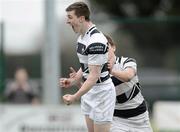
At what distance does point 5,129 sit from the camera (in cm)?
1541

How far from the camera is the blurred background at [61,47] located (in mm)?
17062

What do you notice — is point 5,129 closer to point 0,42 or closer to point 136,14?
point 0,42

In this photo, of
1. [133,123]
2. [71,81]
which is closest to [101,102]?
[71,81]

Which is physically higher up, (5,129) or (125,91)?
(125,91)

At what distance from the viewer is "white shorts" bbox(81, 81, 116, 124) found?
9086 mm

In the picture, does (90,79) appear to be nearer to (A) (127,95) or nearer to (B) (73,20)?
(B) (73,20)

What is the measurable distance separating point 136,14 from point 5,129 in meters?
18.7

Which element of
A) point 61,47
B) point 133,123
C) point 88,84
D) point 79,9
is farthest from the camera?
point 61,47

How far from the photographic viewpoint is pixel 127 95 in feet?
31.2

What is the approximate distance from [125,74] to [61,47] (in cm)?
1034

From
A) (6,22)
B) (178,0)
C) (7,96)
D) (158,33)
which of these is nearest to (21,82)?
(7,96)

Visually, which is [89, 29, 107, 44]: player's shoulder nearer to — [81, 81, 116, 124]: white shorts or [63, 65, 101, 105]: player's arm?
[63, 65, 101, 105]: player's arm

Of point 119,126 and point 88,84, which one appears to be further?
point 119,126

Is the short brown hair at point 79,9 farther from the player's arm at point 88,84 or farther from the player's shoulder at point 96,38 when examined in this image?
the player's arm at point 88,84
